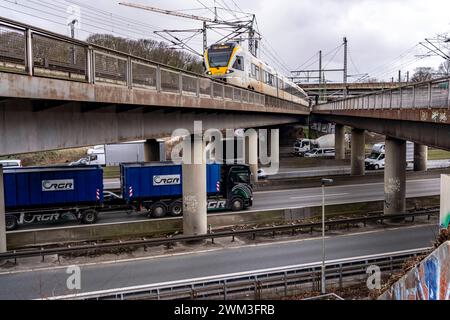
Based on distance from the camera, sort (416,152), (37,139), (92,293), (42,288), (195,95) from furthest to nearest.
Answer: (416,152), (195,95), (42,288), (92,293), (37,139)

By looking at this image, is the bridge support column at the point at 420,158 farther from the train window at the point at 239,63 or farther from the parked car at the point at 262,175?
the train window at the point at 239,63

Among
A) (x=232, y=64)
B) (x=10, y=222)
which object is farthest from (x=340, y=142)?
(x=10, y=222)

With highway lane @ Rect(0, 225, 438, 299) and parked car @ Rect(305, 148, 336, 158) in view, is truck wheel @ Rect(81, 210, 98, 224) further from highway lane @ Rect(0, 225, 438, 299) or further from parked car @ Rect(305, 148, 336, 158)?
parked car @ Rect(305, 148, 336, 158)

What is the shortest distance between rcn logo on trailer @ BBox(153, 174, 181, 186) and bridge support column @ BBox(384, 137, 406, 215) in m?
12.7

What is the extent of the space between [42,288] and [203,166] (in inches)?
362

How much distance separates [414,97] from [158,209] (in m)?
14.8

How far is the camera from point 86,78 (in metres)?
10.1

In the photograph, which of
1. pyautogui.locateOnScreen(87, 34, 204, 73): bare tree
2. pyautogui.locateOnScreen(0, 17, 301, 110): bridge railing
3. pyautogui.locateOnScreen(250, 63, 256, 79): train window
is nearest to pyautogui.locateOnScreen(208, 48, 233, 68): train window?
pyautogui.locateOnScreen(250, 63, 256, 79): train window

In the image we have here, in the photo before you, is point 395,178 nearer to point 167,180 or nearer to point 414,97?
point 414,97

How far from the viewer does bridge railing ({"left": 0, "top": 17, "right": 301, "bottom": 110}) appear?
775 cm

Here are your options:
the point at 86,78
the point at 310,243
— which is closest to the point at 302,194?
the point at 310,243

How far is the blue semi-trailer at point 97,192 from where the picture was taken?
73.9 ft

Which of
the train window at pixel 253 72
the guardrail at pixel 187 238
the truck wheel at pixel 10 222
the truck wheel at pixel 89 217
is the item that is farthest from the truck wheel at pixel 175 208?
the train window at pixel 253 72
